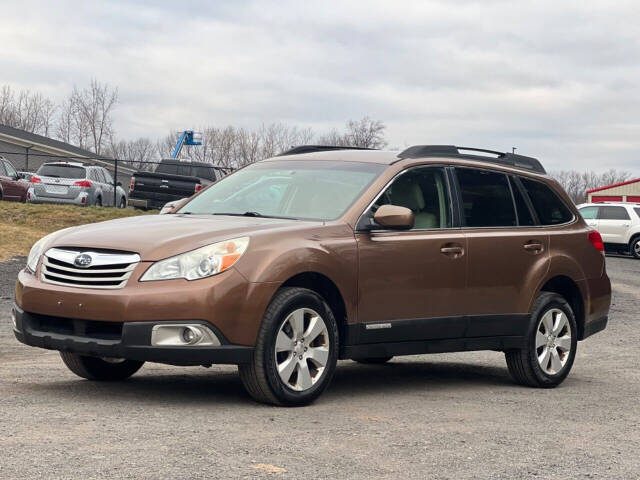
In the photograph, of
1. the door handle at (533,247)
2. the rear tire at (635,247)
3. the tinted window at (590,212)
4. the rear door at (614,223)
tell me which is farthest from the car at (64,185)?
the door handle at (533,247)

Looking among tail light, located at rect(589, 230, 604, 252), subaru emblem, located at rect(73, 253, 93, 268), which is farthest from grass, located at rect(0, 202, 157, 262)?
subaru emblem, located at rect(73, 253, 93, 268)

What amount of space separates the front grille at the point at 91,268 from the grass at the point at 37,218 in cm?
1584

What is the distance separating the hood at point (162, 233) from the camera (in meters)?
6.53

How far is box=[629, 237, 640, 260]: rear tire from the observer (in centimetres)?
3334

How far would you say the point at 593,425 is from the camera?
22.2 ft

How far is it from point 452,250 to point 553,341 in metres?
1.51

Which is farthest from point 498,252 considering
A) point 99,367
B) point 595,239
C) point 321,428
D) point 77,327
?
point 77,327

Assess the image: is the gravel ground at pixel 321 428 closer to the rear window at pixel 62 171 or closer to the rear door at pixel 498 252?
the rear door at pixel 498 252

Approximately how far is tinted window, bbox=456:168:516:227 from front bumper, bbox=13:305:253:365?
8.55ft

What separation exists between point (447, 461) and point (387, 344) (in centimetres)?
211

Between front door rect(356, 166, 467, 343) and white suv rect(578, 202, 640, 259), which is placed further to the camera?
white suv rect(578, 202, 640, 259)

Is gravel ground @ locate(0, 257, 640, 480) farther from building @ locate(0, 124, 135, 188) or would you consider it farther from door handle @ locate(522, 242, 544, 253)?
building @ locate(0, 124, 135, 188)

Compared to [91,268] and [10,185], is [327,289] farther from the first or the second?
[10,185]

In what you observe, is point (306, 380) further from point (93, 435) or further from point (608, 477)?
point (608, 477)
